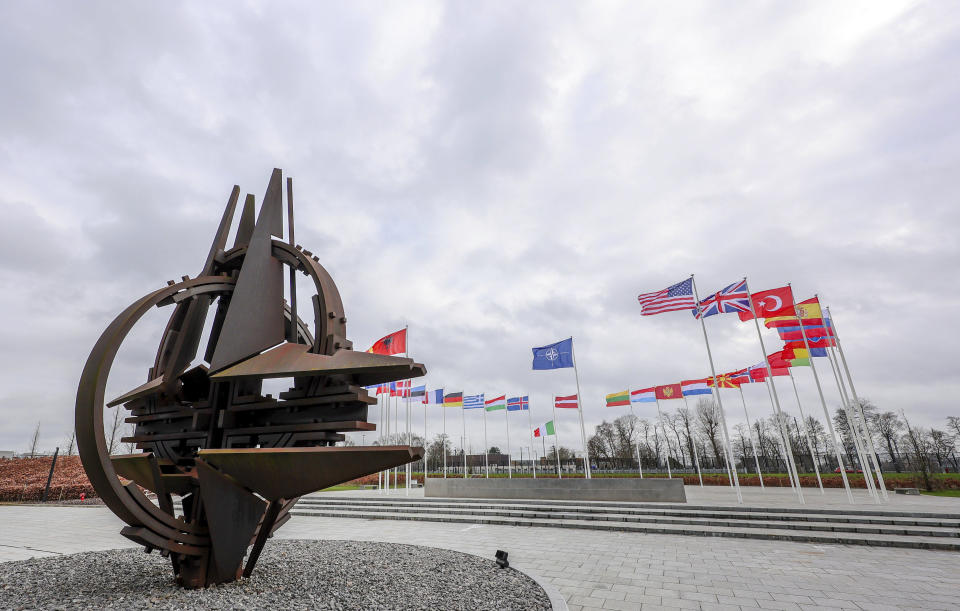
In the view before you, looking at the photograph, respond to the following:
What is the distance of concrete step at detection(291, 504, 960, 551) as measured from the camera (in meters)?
9.91

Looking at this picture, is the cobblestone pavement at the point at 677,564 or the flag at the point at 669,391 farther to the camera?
the flag at the point at 669,391

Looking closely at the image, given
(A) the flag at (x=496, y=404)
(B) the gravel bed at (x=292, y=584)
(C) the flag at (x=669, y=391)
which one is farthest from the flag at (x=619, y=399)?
(B) the gravel bed at (x=292, y=584)

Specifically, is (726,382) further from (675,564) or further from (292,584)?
(292,584)

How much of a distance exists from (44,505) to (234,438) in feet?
→ 80.6

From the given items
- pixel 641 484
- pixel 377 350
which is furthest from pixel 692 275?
pixel 377 350

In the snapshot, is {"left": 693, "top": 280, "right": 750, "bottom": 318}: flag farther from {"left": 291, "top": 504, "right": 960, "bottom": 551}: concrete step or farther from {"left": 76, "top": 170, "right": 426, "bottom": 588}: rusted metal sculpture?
{"left": 76, "top": 170, "right": 426, "bottom": 588}: rusted metal sculpture

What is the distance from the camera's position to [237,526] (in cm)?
588

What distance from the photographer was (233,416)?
641 centimetres

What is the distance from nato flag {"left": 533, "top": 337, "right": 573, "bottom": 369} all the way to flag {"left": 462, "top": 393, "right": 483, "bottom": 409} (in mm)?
6533

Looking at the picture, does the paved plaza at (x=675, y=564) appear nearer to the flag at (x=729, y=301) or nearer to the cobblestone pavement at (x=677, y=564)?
the cobblestone pavement at (x=677, y=564)

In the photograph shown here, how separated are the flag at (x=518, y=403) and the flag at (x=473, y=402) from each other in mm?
2609

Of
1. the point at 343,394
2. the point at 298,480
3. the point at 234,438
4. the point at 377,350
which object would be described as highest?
the point at 377,350

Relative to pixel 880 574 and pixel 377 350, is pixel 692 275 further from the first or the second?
pixel 377 350

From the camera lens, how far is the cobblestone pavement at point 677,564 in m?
6.32
